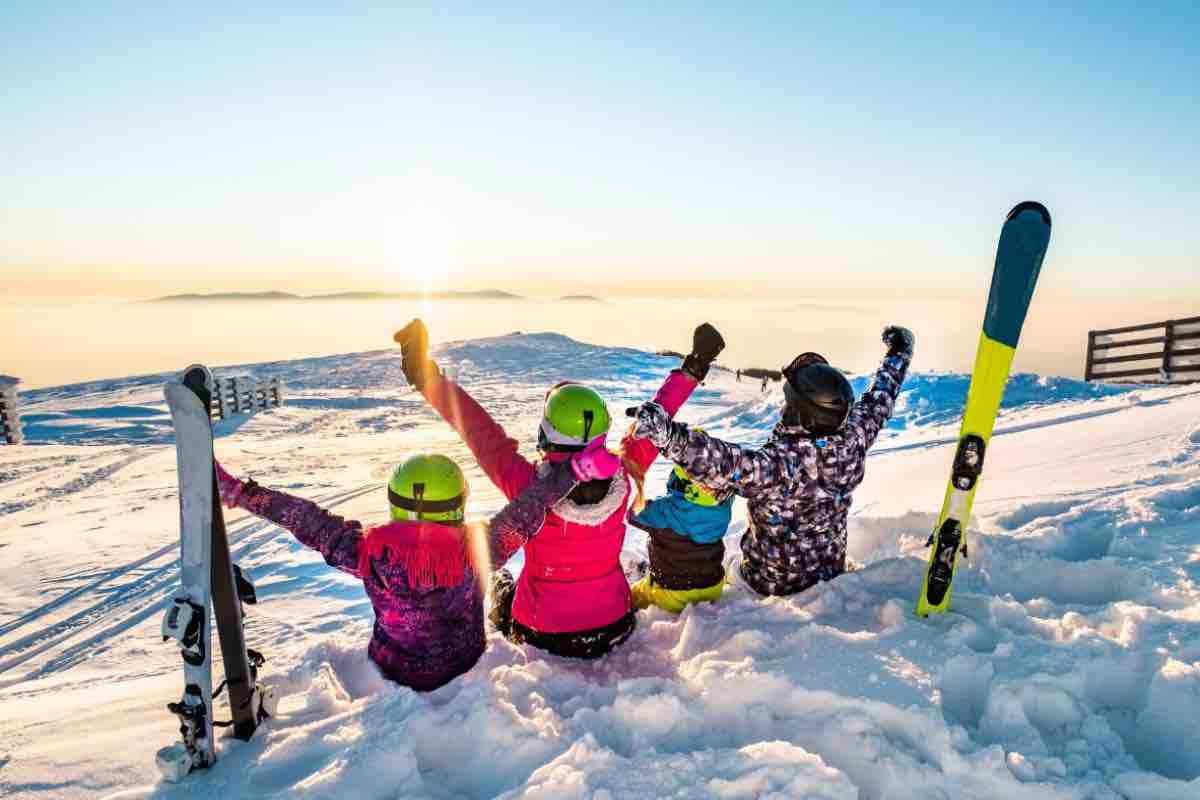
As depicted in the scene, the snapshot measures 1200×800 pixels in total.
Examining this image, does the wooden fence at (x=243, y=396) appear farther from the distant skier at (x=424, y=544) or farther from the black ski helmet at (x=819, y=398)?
the black ski helmet at (x=819, y=398)

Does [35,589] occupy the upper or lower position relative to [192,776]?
lower

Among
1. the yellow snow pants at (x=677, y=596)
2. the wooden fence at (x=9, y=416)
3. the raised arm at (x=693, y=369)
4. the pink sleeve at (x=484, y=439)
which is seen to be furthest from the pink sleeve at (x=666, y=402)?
the wooden fence at (x=9, y=416)

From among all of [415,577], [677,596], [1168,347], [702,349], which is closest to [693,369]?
[702,349]

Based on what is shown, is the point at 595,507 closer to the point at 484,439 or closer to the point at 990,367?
the point at 484,439

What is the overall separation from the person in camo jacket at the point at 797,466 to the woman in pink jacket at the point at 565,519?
394 mm

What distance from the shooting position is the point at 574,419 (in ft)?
10.9

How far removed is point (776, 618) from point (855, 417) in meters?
1.23

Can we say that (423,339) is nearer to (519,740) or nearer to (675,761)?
(519,740)

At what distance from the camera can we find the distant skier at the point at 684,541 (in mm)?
3816

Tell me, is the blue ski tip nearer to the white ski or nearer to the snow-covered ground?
the snow-covered ground

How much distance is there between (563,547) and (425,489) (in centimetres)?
92

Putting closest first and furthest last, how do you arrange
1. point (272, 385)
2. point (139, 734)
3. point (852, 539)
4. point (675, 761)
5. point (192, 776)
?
point (675, 761)
point (192, 776)
point (139, 734)
point (852, 539)
point (272, 385)

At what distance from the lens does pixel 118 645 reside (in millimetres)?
5836

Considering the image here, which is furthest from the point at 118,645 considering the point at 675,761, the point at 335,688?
the point at 675,761
